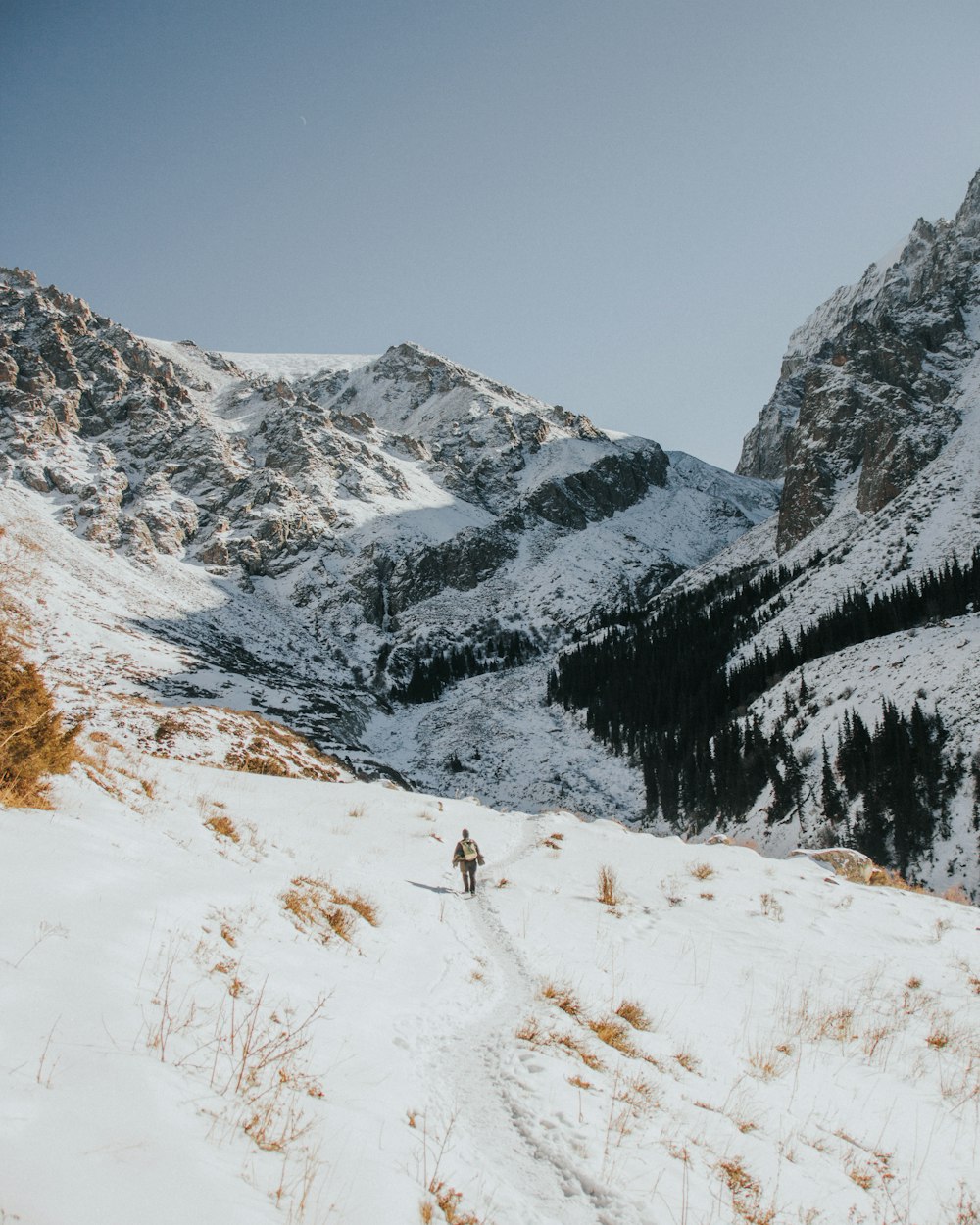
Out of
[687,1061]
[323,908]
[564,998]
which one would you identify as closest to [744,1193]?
[687,1061]

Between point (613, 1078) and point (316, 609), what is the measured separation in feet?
382

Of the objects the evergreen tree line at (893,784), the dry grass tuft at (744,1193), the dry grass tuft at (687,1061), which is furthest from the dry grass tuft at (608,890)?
the evergreen tree line at (893,784)

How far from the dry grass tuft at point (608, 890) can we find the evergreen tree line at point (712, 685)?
84.4 feet

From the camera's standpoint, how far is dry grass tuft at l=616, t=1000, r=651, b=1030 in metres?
6.63

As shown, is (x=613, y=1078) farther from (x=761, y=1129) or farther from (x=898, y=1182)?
(x=898, y=1182)

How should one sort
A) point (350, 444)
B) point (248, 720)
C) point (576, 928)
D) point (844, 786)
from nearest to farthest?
1. point (576, 928)
2. point (844, 786)
3. point (248, 720)
4. point (350, 444)

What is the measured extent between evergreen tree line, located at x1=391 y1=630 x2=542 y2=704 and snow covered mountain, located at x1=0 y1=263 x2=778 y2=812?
527 millimetres

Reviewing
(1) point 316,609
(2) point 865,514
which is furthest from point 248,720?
(2) point 865,514

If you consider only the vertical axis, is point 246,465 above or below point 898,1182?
above

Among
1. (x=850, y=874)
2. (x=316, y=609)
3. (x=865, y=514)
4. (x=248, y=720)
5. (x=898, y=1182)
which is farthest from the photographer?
(x=316, y=609)

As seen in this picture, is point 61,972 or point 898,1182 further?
point 898,1182

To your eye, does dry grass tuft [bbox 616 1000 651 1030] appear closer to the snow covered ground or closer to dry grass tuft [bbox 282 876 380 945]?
the snow covered ground

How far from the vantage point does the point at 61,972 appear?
3840 millimetres

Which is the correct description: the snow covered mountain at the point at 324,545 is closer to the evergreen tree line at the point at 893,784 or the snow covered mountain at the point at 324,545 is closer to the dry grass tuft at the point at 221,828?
the evergreen tree line at the point at 893,784
